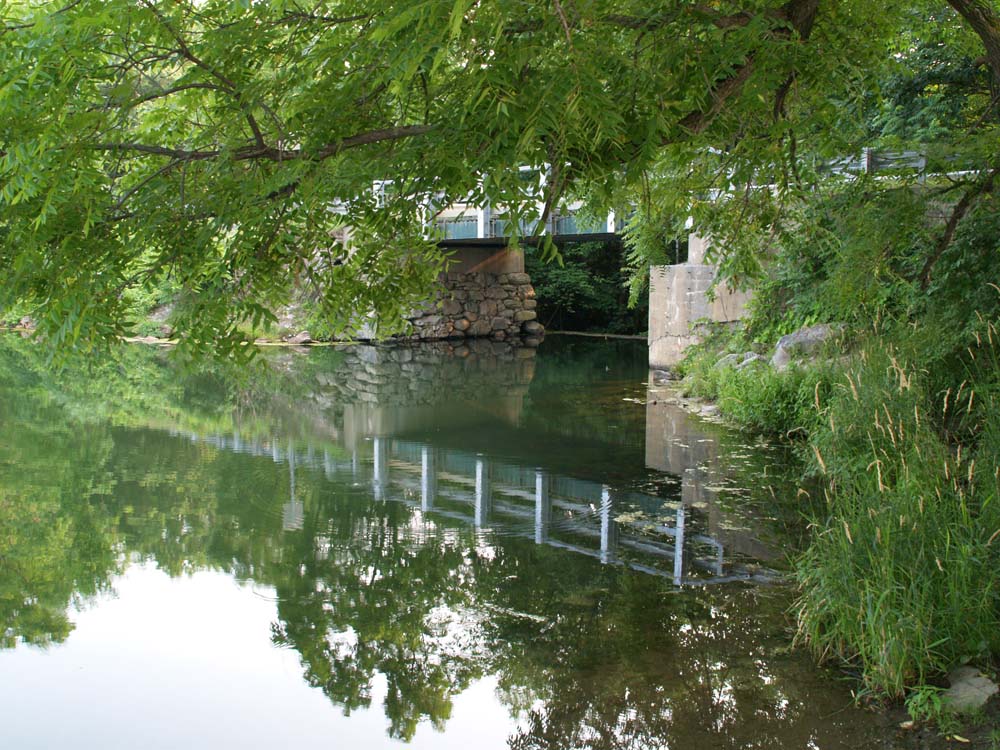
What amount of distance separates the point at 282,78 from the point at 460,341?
74.7 feet

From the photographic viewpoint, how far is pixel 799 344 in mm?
12742

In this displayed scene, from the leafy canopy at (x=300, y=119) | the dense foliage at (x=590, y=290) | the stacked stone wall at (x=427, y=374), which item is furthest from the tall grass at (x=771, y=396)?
the dense foliage at (x=590, y=290)

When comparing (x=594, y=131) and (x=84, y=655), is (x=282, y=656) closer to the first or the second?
(x=84, y=655)

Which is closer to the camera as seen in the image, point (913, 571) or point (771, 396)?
point (913, 571)

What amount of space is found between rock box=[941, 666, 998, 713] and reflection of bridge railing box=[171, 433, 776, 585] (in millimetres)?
2198

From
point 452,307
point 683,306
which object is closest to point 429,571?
point 683,306

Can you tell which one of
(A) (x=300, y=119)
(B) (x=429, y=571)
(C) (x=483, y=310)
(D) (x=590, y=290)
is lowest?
(B) (x=429, y=571)

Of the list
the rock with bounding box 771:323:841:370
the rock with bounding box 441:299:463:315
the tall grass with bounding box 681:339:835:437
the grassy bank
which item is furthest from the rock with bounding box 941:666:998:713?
the rock with bounding box 441:299:463:315

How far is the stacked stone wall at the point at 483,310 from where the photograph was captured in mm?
27141

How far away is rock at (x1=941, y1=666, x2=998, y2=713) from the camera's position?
4438mm

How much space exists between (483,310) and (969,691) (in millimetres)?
24390

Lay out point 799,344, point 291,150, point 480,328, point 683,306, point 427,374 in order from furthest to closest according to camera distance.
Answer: point 480,328 → point 427,374 → point 683,306 → point 799,344 → point 291,150

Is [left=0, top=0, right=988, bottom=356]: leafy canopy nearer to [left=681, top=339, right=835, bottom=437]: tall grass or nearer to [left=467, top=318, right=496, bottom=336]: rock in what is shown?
[left=681, top=339, right=835, bottom=437]: tall grass

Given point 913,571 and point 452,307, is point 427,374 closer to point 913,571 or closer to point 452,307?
point 452,307
